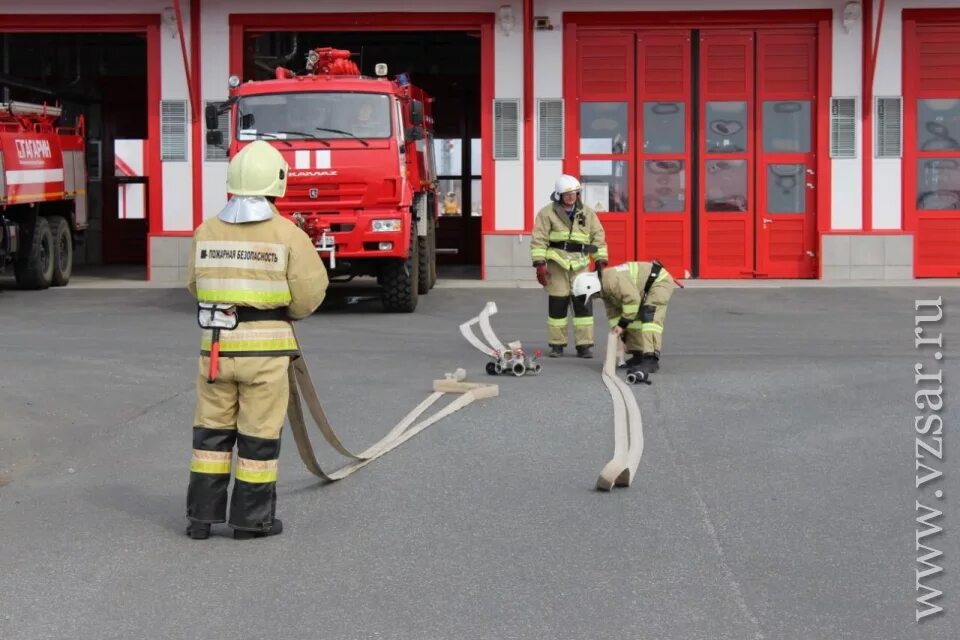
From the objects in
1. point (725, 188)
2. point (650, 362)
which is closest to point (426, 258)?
point (725, 188)

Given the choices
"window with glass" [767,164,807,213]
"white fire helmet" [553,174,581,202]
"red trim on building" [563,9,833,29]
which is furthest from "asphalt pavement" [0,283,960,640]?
"red trim on building" [563,9,833,29]

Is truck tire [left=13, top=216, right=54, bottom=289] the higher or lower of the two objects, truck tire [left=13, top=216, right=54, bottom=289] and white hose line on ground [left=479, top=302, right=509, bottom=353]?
the higher

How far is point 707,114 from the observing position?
2391 cm

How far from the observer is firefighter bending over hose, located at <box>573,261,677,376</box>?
41.7 ft

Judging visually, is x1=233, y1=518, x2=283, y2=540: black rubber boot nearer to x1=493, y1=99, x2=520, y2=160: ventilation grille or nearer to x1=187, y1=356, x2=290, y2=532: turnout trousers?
x1=187, y1=356, x2=290, y2=532: turnout trousers

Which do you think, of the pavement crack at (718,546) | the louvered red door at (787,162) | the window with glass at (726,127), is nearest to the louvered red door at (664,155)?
the window with glass at (726,127)

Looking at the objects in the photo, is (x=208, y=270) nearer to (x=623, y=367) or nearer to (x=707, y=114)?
(x=623, y=367)

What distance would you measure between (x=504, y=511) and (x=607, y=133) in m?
16.8

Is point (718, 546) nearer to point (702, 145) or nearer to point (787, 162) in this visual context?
point (702, 145)

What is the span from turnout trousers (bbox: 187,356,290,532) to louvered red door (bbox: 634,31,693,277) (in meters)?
17.0

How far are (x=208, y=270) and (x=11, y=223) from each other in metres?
14.8

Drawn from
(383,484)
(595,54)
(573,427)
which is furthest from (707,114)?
(383,484)

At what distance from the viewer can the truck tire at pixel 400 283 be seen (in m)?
18.5

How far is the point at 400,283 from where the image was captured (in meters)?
18.6
